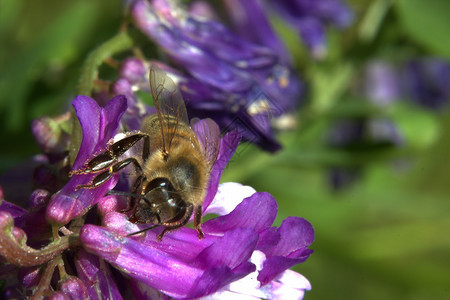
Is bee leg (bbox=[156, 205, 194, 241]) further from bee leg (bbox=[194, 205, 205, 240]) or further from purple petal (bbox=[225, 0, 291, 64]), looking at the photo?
purple petal (bbox=[225, 0, 291, 64])

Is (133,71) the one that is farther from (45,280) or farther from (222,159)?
(45,280)

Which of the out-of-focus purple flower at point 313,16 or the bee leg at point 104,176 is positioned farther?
the out-of-focus purple flower at point 313,16

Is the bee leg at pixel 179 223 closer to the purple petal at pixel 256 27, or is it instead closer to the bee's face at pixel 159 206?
the bee's face at pixel 159 206

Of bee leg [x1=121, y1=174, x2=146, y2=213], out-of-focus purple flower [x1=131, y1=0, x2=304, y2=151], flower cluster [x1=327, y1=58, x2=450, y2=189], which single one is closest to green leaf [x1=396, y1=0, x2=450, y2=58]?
flower cluster [x1=327, y1=58, x2=450, y2=189]

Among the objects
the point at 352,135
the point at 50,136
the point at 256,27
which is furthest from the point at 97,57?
the point at 352,135

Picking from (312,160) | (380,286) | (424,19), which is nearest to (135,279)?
(312,160)

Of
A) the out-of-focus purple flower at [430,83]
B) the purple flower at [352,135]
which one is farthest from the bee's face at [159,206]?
the out-of-focus purple flower at [430,83]

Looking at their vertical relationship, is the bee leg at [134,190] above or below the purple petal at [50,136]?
above

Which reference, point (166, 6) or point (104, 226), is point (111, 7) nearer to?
point (166, 6)
